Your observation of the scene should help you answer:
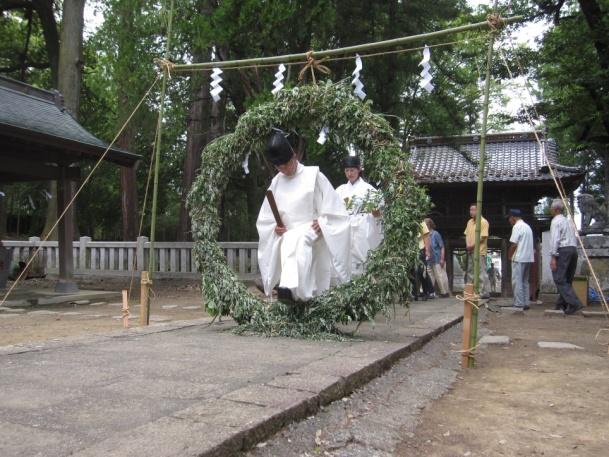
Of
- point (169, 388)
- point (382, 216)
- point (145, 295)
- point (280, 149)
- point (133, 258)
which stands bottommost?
point (169, 388)

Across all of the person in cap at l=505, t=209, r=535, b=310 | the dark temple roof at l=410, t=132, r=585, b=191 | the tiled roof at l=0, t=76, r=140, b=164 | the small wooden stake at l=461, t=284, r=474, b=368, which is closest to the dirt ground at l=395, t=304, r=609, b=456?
the small wooden stake at l=461, t=284, r=474, b=368

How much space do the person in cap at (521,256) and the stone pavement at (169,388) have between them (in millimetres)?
4729

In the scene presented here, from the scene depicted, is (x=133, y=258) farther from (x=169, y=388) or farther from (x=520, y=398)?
(x=520, y=398)

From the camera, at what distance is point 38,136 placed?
9.34 meters

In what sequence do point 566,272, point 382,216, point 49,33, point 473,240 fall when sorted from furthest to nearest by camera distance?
point 49,33 < point 473,240 < point 566,272 < point 382,216

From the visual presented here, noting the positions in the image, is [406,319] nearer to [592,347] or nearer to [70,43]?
[592,347]

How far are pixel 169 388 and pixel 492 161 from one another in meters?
16.0

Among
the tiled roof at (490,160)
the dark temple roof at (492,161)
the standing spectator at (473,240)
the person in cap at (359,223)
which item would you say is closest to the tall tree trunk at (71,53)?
the tiled roof at (490,160)

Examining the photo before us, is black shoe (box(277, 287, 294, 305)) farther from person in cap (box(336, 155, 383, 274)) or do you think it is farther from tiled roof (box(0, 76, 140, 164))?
tiled roof (box(0, 76, 140, 164))

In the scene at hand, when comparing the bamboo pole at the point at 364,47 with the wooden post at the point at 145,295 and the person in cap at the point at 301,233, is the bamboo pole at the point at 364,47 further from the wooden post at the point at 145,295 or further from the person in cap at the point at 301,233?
the wooden post at the point at 145,295

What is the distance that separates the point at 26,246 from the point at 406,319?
13.9 meters

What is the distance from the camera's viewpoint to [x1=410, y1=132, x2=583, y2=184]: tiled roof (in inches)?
611

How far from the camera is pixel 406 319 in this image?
7008mm

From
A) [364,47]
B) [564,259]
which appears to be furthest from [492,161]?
[364,47]
